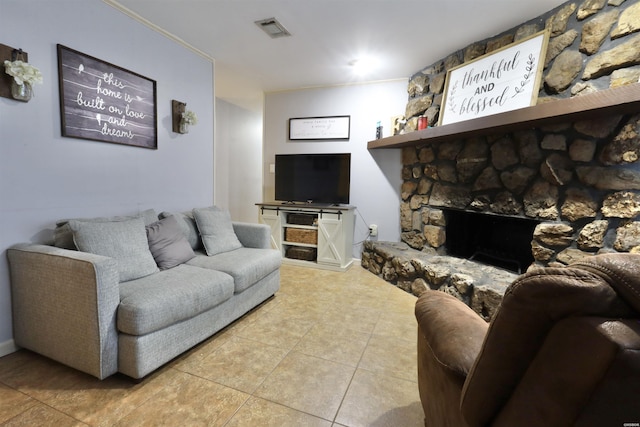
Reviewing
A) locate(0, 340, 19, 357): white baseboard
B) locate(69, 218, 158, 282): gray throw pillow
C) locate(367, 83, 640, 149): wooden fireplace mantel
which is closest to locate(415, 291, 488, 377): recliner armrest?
locate(367, 83, 640, 149): wooden fireplace mantel

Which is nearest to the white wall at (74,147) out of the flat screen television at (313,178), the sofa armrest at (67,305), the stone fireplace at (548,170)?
the sofa armrest at (67,305)

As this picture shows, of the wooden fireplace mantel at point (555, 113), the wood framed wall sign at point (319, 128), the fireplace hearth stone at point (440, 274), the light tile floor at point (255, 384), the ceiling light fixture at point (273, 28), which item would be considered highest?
the ceiling light fixture at point (273, 28)

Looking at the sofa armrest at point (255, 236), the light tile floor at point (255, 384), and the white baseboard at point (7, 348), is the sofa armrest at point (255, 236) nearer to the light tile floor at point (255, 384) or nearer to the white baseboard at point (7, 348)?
the light tile floor at point (255, 384)

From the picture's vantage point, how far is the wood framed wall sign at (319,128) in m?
3.87

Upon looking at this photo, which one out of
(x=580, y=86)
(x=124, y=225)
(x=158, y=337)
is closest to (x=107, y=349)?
(x=158, y=337)

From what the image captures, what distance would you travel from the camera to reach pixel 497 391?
646mm

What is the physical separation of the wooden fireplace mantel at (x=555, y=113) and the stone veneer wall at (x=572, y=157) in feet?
0.48

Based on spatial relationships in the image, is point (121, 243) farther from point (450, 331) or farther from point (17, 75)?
point (450, 331)

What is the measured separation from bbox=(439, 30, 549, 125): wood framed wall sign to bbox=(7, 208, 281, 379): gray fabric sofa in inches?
97.4

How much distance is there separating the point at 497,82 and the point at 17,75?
3352mm

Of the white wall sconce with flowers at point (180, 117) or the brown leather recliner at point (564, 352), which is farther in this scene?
the white wall sconce with flowers at point (180, 117)

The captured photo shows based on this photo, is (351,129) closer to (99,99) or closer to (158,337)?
(99,99)

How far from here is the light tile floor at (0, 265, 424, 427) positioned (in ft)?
4.37

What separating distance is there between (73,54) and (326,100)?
8.87ft
